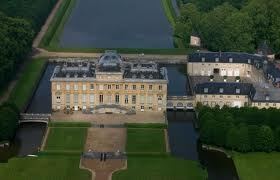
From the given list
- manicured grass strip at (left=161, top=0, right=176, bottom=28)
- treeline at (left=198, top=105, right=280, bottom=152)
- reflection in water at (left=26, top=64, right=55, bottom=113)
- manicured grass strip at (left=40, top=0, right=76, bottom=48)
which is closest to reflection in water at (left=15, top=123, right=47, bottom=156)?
reflection in water at (left=26, top=64, right=55, bottom=113)

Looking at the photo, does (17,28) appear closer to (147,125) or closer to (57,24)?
(57,24)

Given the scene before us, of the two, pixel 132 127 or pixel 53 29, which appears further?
pixel 53 29

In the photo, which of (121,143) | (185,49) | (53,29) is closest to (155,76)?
(121,143)

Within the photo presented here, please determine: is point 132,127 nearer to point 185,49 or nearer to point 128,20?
point 185,49

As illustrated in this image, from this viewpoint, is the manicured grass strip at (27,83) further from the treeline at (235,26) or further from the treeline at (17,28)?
the treeline at (235,26)

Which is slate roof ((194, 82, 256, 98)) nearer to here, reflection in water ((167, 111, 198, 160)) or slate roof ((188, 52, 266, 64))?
reflection in water ((167, 111, 198, 160))

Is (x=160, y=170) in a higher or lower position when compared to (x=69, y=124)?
lower

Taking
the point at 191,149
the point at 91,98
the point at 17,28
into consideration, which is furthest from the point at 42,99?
the point at 191,149
